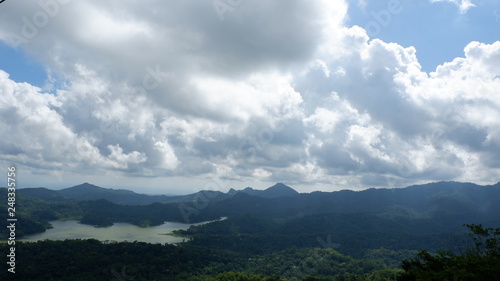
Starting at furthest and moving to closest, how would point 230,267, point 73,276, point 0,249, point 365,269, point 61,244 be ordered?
point 365,269
point 230,267
point 61,244
point 0,249
point 73,276

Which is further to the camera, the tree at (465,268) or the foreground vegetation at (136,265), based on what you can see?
the foreground vegetation at (136,265)

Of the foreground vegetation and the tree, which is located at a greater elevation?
the tree

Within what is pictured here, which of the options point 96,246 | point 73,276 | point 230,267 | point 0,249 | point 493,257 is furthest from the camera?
point 230,267

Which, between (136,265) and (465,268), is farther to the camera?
(136,265)

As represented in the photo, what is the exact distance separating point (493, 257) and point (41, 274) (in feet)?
500

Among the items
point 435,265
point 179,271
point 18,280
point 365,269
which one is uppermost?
point 435,265

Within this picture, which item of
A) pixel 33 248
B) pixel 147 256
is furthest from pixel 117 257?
pixel 33 248

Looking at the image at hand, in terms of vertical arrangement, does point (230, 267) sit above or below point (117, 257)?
below

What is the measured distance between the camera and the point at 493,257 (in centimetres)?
4731

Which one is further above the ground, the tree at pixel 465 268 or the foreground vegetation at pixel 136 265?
the tree at pixel 465 268

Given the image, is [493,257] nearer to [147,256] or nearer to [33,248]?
[147,256]

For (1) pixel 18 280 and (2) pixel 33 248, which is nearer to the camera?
(1) pixel 18 280

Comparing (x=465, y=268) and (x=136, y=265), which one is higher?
(x=465, y=268)

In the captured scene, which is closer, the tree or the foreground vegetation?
the tree
